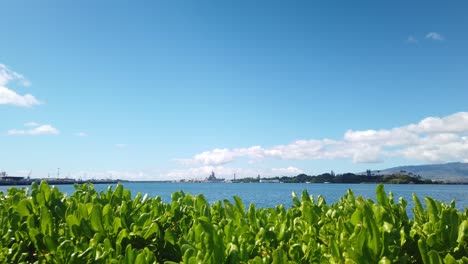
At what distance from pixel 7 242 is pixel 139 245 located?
3.39 feet

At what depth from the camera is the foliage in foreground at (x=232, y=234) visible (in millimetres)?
1956

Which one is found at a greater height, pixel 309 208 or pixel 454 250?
pixel 309 208

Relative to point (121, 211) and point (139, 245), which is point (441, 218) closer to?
point (139, 245)

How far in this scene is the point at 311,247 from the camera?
244cm

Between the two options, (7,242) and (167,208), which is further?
(167,208)

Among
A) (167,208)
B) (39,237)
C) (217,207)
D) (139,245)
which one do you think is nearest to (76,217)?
(39,237)

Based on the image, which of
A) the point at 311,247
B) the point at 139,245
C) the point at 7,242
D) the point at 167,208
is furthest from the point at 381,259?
the point at 7,242

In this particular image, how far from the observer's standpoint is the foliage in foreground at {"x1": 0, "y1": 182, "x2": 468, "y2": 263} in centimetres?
196

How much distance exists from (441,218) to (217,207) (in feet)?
6.78

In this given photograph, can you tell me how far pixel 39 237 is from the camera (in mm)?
2918

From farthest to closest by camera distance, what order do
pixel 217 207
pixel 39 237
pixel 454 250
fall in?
pixel 217 207 < pixel 39 237 < pixel 454 250

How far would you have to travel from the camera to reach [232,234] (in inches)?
99.3

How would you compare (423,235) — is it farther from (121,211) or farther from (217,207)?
(121,211)

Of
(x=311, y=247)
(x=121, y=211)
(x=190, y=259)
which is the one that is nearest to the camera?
(x=190, y=259)
